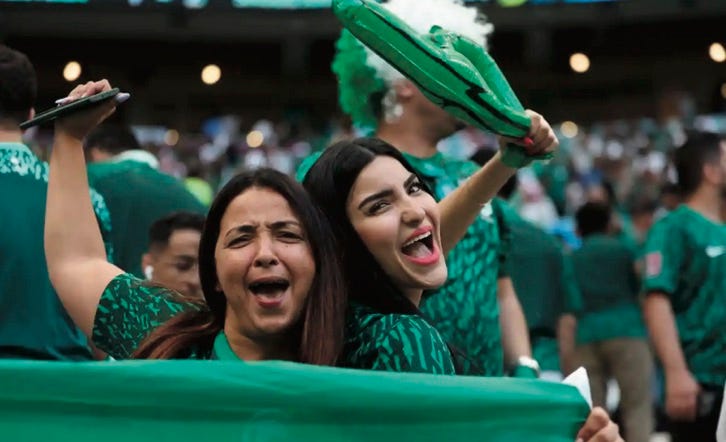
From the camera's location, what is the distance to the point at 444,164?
4.14 meters

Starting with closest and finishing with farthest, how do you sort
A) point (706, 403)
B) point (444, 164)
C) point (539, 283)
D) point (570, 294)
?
point (444, 164), point (706, 403), point (539, 283), point (570, 294)

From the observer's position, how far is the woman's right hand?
2885mm

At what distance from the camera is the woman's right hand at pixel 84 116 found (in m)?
2.88

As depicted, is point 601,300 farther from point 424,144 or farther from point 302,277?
point 302,277

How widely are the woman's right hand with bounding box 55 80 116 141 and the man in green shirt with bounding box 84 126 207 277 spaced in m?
2.45

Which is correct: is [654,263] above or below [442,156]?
below

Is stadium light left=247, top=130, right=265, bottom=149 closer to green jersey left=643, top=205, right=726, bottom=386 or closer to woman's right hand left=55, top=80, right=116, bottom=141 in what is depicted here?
green jersey left=643, top=205, right=726, bottom=386

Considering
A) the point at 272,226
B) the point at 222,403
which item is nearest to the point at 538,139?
the point at 272,226

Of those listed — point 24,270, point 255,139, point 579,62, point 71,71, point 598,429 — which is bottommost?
point 598,429

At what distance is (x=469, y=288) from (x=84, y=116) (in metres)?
1.43

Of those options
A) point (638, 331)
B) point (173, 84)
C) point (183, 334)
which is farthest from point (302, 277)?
point (173, 84)

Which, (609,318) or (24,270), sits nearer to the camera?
(24,270)

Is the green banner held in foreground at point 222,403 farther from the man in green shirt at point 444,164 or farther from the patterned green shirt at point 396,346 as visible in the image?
the man in green shirt at point 444,164

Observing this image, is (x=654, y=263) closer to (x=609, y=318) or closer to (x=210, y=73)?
(x=609, y=318)
